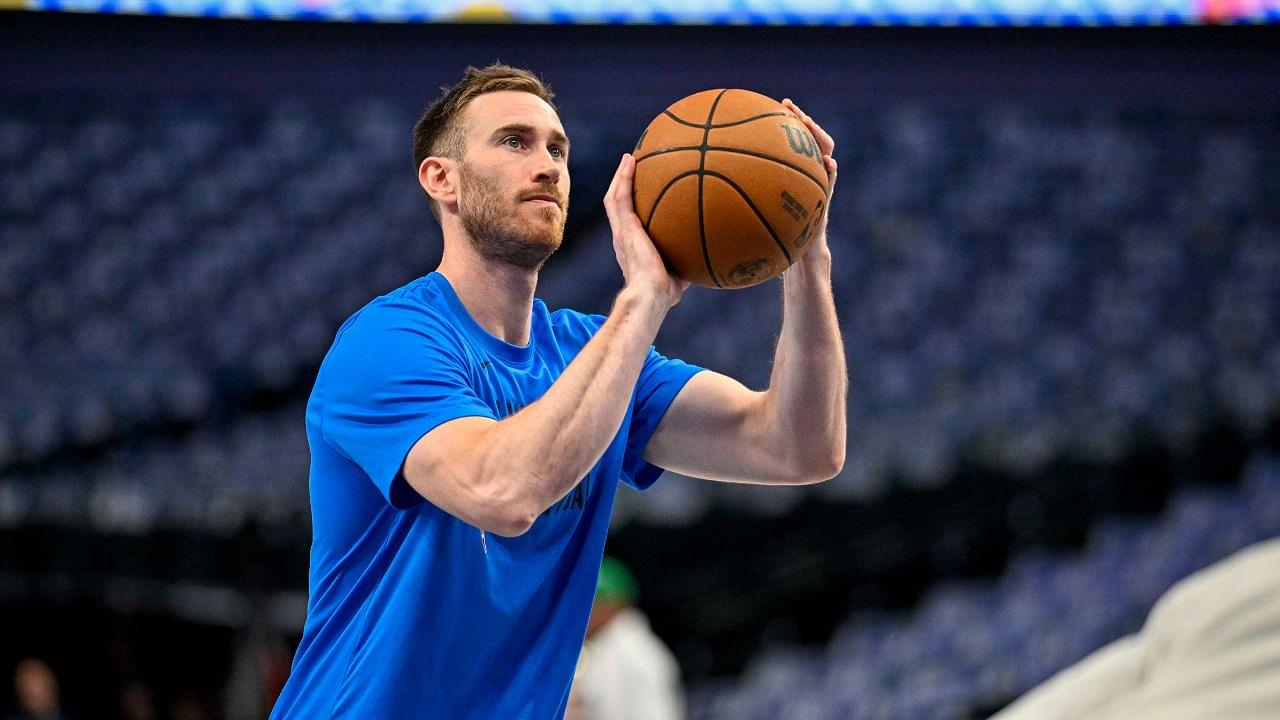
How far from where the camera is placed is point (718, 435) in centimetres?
290

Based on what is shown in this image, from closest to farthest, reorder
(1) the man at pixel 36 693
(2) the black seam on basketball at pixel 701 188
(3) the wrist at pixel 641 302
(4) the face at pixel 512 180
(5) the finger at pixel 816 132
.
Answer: (3) the wrist at pixel 641 302, (2) the black seam on basketball at pixel 701 188, (4) the face at pixel 512 180, (5) the finger at pixel 816 132, (1) the man at pixel 36 693

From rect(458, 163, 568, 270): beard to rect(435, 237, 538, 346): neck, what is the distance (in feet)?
0.09

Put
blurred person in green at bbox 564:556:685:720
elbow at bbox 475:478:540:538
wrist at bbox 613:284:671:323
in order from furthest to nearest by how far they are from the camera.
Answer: blurred person in green at bbox 564:556:685:720, wrist at bbox 613:284:671:323, elbow at bbox 475:478:540:538

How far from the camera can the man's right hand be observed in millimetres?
2406

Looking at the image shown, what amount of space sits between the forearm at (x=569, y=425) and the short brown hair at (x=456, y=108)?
633 millimetres

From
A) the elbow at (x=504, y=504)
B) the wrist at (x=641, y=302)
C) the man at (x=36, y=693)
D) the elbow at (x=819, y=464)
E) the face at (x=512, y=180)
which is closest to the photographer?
the elbow at (x=504, y=504)

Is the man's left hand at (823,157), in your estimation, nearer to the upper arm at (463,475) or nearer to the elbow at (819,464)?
the elbow at (819,464)

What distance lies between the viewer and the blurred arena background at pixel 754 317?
22.0 feet

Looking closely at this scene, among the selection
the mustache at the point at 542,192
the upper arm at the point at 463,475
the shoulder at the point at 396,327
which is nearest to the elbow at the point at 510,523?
the upper arm at the point at 463,475

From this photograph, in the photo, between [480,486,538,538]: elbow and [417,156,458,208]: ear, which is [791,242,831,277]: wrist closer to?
[417,156,458,208]: ear

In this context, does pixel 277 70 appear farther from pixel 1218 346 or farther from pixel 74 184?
pixel 74 184

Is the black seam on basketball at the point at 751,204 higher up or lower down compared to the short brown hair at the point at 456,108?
lower down

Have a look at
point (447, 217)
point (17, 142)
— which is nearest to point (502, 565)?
point (447, 217)

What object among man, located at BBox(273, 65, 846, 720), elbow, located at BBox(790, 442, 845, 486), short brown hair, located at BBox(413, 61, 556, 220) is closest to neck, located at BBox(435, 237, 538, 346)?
man, located at BBox(273, 65, 846, 720)
